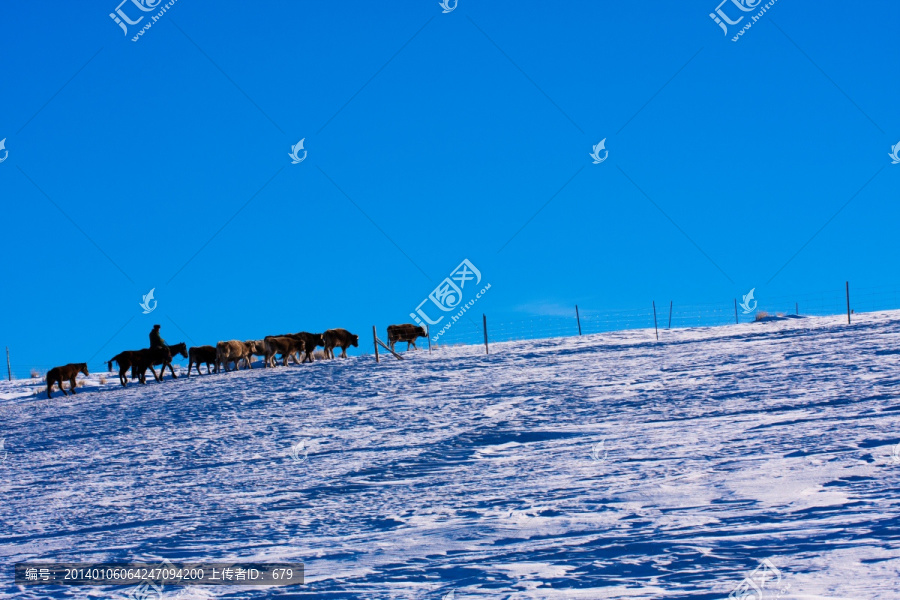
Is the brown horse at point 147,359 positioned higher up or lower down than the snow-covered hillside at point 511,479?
higher up

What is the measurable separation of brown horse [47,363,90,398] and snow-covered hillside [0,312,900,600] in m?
5.24

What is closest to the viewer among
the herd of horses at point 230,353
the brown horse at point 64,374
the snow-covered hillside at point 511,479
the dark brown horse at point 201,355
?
the snow-covered hillside at point 511,479

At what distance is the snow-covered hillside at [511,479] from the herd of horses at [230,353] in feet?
19.0

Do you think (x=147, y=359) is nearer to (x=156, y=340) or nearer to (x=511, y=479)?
(x=156, y=340)

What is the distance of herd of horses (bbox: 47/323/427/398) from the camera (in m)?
27.2

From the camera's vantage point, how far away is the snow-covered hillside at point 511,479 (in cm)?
650

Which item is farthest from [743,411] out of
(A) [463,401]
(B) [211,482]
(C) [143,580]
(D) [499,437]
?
(C) [143,580]

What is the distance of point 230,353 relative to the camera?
28.7 metres

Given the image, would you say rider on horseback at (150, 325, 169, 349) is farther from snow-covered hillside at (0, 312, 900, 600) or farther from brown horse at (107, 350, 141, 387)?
snow-covered hillside at (0, 312, 900, 600)

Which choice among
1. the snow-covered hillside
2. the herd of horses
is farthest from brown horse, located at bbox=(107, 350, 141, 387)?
the snow-covered hillside

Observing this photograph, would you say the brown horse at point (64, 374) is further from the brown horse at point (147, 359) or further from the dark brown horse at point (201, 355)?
the dark brown horse at point (201, 355)

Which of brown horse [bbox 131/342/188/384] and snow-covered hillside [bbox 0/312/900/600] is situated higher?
brown horse [bbox 131/342/188/384]

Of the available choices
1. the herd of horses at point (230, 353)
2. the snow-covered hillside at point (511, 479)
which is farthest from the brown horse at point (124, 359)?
the snow-covered hillside at point (511, 479)

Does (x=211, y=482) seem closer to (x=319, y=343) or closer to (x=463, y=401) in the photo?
(x=463, y=401)
